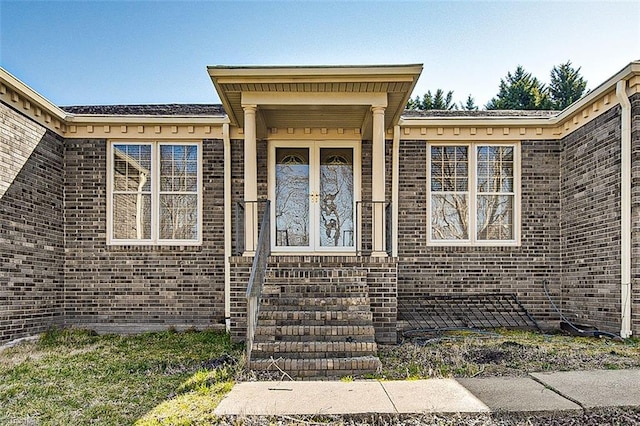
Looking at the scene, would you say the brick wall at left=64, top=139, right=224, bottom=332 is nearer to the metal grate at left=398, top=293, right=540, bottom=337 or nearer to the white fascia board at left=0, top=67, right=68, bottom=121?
the white fascia board at left=0, top=67, right=68, bottom=121

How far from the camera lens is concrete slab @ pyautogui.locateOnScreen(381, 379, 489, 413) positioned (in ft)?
11.6

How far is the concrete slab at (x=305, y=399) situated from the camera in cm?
352

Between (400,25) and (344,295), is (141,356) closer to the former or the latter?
(344,295)

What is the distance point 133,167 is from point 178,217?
1.18 m

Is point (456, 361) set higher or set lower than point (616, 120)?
lower

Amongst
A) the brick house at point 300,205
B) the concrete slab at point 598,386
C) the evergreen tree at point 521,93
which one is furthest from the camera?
the evergreen tree at point 521,93

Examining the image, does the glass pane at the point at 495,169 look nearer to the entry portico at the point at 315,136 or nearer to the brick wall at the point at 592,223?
the brick wall at the point at 592,223

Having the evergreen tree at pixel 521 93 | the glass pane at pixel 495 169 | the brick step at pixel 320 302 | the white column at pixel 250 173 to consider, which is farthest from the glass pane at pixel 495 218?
the evergreen tree at pixel 521 93

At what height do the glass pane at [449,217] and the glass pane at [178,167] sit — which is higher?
the glass pane at [178,167]

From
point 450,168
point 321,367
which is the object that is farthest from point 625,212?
point 321,367

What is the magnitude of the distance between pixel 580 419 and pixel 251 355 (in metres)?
3.10

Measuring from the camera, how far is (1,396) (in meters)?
4.27

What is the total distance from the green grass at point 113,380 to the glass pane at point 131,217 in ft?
5.92

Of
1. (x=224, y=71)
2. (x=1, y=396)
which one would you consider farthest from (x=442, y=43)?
(x=1, y=396)
